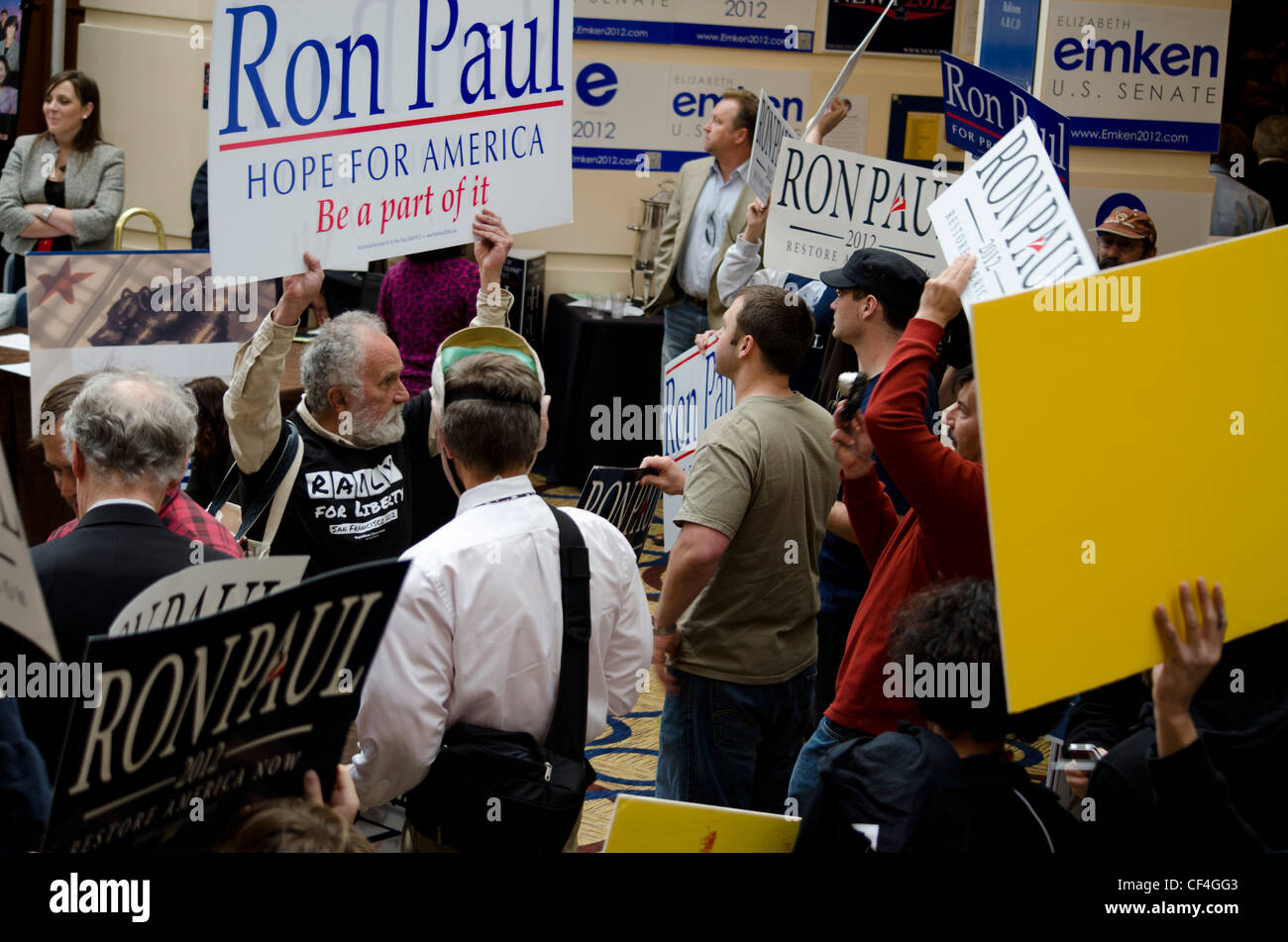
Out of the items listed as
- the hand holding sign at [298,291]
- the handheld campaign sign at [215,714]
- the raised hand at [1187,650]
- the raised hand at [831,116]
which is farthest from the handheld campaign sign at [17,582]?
the raised hand at [831,116]

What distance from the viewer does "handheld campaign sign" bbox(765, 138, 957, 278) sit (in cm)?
479

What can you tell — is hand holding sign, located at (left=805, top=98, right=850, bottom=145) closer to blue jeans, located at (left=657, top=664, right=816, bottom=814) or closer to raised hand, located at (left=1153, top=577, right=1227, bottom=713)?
blue jeans, located at (left=657, top=664, right=816, bottom=814)

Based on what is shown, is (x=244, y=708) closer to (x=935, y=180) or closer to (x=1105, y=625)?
(x=1105, y=625)

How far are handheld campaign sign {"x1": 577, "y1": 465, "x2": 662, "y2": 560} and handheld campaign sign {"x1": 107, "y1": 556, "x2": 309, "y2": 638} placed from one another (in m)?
1.27

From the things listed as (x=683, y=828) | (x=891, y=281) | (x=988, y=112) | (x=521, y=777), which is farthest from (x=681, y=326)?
(x=683, y=828)

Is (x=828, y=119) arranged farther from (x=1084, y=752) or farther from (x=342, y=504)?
(x=1084, y=752)

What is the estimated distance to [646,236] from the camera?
873 centimetres

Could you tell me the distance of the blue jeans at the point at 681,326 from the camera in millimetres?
7355

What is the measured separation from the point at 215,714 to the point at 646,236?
741 cm

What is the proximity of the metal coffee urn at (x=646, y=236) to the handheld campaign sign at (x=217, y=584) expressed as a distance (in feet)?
22.1

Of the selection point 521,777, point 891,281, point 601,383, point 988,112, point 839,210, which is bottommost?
point 521,777

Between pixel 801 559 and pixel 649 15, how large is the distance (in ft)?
21.1

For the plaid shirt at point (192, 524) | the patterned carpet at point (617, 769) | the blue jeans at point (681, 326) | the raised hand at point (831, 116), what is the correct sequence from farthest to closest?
the blue jeans at point (681, 326) → the raised hand at point (831, 116) → the patterned carpet at point (617, 769) → the plaid shirt at point (192, 524)

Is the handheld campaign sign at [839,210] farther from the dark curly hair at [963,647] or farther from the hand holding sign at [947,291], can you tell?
the dark curly hair at [963,647]
